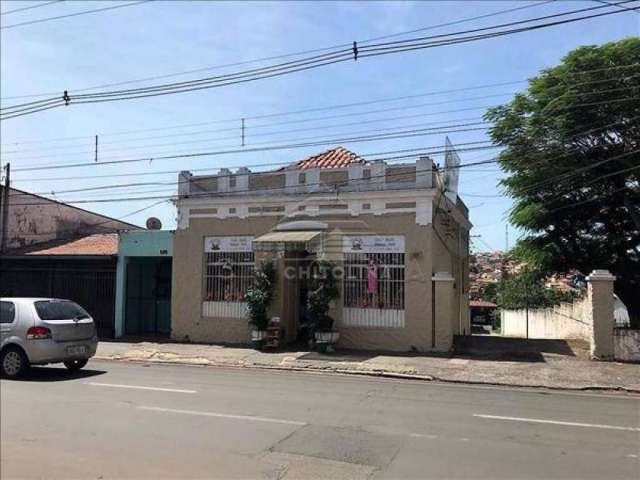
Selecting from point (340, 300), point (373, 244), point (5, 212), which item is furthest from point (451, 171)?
point (5, 212)

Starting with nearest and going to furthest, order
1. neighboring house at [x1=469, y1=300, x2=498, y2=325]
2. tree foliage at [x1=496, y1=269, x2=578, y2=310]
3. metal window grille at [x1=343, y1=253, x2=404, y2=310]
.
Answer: metal window grille at [x1=343, y1=253, x2=404, y2=310] → tree foliage at [x1=496, y1=269, x2=578, y2=310] → neighboring house at [x1=469, y1=300, x2=498, y2=325]

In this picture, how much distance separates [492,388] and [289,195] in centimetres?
925

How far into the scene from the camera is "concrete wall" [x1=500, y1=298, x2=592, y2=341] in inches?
864

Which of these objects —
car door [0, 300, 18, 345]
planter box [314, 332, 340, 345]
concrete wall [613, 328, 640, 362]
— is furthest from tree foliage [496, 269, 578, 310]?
Result: car door [0, 300, 18, 345]

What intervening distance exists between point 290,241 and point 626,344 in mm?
9386

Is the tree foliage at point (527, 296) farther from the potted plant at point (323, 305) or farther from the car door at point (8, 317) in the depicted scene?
the car door at point (8, 317)

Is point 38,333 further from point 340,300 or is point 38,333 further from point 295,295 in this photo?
point 295,295

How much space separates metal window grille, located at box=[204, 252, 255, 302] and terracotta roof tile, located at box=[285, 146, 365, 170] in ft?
11.4

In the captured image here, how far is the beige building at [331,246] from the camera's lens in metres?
17.8

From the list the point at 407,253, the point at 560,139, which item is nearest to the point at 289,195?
the point at 407,253

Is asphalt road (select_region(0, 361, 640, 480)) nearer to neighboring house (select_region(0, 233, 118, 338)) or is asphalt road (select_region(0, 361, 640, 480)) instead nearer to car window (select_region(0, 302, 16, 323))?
car window (select_region(0, 302, 16, 323))

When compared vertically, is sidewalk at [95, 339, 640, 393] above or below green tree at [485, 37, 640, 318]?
below

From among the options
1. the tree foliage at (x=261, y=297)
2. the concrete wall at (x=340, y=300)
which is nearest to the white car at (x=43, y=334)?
the tree foliage at (x=261, y=297)

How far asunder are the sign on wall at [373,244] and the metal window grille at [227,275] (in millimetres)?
3345
